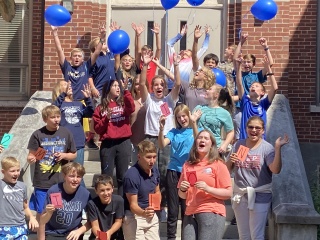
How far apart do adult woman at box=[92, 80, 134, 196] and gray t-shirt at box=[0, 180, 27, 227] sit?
62.0 inches

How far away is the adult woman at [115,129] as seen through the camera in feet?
34.6

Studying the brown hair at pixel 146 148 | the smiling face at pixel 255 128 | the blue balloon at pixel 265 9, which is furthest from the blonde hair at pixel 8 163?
the blue balloon at pixel 265 9

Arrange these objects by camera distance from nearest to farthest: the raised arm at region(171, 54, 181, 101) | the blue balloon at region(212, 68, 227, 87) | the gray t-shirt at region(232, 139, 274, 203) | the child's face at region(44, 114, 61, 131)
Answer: the gray t-shirt at region(232, 139, 274, 203), the child's face at region(44, 114, 61, 131), the raised arm at region(171, 54, 181, 101), the blue balloon at region(212, 68, 227, 87)

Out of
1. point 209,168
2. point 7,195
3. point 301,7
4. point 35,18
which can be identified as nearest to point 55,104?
point 7,195

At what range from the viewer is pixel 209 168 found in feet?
28.2

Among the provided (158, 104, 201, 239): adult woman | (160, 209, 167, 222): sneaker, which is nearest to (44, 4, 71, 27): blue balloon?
(158, 104, 201, 239): adult woman

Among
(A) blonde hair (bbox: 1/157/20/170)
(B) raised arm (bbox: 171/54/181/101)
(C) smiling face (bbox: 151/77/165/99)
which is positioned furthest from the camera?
(B) raised arm (bbox: 171/54/181/101)

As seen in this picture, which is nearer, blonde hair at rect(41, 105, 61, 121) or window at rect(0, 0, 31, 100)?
blonde hair at rect(41, 105, 61, 121)

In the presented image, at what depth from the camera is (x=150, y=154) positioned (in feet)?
29.5

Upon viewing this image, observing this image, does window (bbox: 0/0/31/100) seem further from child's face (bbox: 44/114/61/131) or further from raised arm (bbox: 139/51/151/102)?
child's face (bbox: 44/114/61/131)

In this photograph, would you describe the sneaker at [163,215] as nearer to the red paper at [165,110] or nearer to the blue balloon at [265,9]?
the red paper at [165,110]

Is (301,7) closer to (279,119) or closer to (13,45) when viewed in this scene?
(279,119)

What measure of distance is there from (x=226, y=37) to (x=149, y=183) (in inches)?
255

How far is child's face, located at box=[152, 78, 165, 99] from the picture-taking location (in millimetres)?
10742
